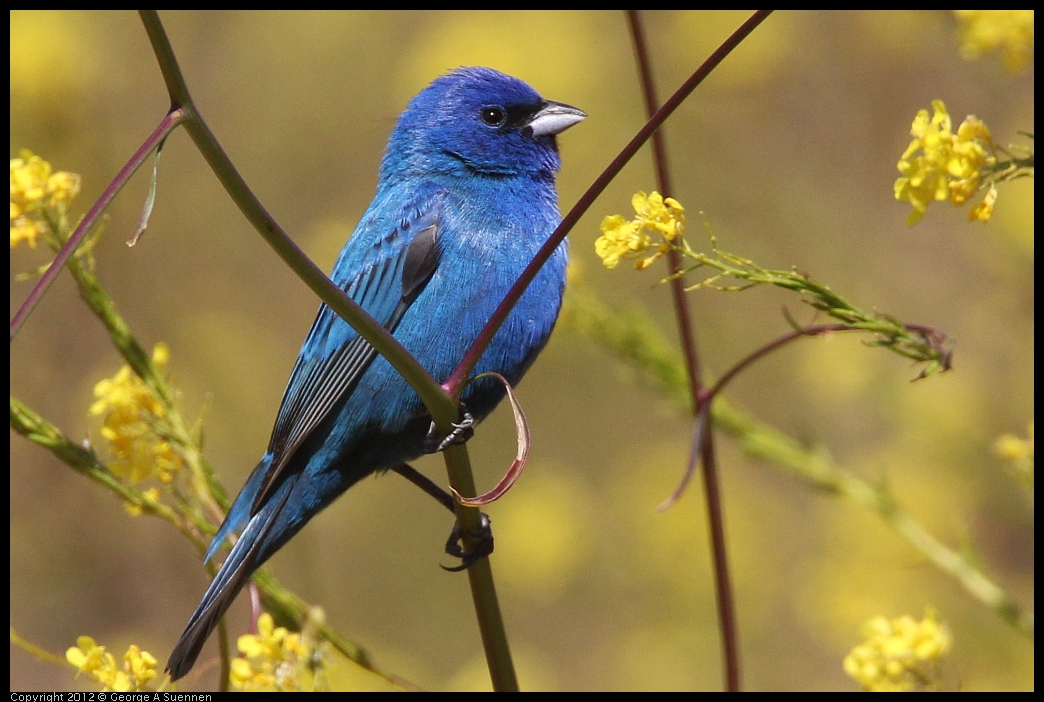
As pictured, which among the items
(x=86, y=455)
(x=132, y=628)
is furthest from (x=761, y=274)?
(x=132, y=628)

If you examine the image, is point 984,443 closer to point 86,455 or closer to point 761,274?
point 761,274

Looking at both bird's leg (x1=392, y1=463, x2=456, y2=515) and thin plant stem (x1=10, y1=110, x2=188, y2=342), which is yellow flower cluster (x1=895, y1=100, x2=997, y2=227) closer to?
thin plant stem (x1=10, y1=110, x2=188, y2=342)

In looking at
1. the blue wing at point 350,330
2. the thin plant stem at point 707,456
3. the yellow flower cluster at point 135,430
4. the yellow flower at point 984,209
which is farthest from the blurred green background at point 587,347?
the yellow flower at point 984,209

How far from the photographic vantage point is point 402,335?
3006mm

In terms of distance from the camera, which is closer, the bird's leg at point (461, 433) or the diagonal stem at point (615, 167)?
the diagonal stem at point (615, 167)

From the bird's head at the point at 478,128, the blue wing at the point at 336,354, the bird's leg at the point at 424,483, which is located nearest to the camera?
the blue wing at the point at 336,354

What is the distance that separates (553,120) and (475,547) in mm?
1905

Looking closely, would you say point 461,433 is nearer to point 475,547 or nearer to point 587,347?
point 475,547

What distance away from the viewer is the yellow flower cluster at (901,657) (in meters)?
1.70

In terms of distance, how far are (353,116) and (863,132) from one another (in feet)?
10.7

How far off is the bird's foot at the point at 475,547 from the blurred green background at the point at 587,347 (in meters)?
1.00

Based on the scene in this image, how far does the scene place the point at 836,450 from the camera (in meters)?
5.21

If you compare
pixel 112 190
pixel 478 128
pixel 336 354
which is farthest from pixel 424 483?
pixel 112 190

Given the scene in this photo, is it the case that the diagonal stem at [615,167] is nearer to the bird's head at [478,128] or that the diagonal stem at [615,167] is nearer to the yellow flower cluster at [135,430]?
the yellow flower cluster at [135,430]
